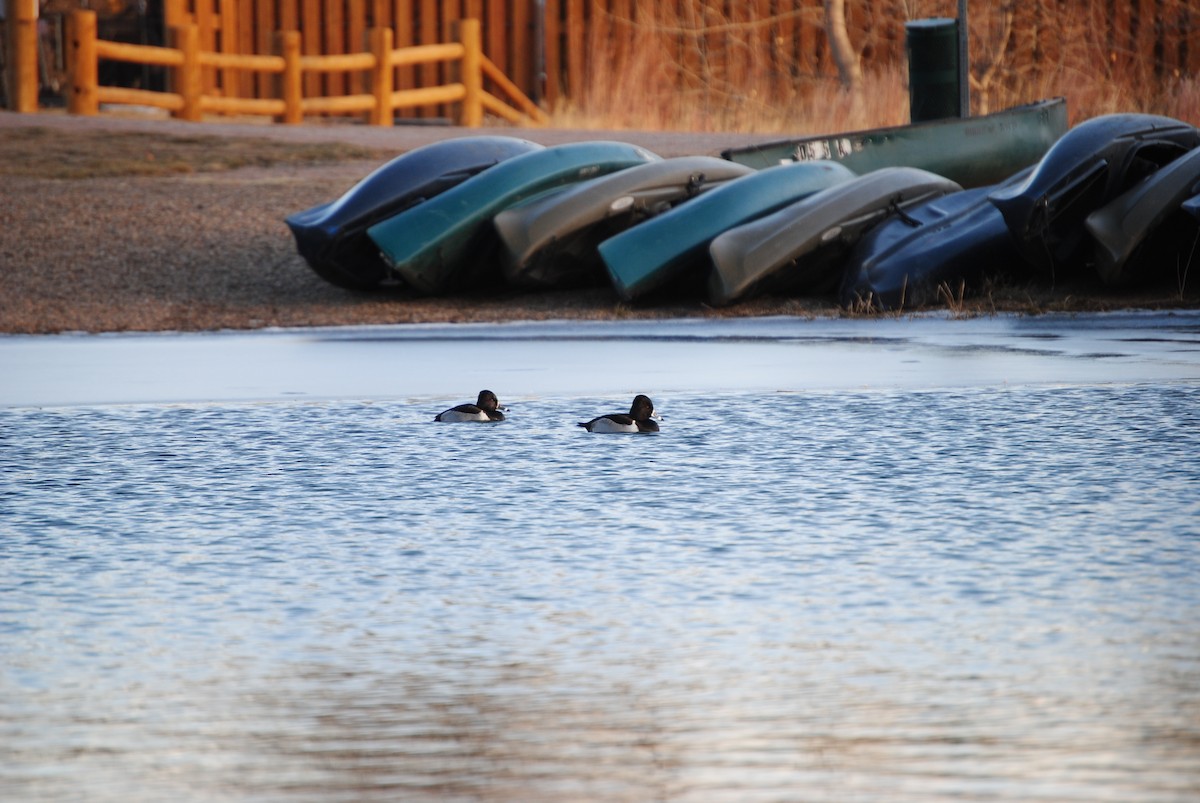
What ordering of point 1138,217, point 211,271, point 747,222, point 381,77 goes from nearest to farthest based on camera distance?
point 1138,217
point 747,222
point 211,271
point 381,77

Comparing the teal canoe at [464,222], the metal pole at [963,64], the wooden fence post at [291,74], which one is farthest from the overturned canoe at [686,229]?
the wooden fence post at [291,74]

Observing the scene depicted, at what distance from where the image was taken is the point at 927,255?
43.3 ft

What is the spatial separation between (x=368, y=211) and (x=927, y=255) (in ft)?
13.8

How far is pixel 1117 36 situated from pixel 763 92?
457 cm

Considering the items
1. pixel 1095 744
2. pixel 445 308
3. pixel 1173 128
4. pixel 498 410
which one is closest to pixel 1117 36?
pixel 1173 128

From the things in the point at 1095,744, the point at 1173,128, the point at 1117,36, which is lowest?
the point at 1095,744

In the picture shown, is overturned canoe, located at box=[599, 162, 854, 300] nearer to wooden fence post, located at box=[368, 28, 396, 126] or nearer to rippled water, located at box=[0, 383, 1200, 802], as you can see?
rippled water, located at box=[0, 383, 1200, 802]

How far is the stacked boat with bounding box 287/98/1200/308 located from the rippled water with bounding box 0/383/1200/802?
15.5ft

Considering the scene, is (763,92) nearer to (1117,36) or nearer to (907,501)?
(1117,36)

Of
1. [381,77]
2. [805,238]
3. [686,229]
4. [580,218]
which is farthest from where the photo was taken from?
[381,77]

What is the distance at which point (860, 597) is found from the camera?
5.19 meters

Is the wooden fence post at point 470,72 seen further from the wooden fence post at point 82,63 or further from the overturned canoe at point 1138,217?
the overturned canoe at point 1138,217

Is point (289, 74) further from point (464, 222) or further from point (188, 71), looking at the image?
point (464, 222)

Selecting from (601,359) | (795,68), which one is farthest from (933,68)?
(795,68)
